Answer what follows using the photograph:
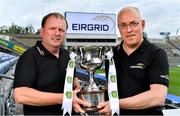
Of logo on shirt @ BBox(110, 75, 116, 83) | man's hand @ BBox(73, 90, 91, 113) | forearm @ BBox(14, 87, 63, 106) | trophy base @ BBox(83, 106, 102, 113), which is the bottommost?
trophy base @ BBox(83, 106, 102, 113)

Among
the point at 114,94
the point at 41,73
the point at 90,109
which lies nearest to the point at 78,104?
the point at 90,109

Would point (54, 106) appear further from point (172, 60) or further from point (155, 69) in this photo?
point (172, 60)

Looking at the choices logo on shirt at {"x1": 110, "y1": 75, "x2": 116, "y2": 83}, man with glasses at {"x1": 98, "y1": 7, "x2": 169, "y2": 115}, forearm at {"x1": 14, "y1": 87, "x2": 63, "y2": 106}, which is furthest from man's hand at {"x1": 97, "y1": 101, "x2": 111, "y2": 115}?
forearm at {"x1": 14, "y1": 87, "x2": 63, "y2": 106}

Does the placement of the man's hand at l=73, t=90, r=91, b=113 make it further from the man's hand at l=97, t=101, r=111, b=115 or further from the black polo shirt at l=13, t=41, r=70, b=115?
the black polo shirt at l=13, t=41, r=70, b=115

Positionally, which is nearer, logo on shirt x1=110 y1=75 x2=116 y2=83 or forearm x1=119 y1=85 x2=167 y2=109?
forearm x1=119 y1=85 x2=167 y2=109

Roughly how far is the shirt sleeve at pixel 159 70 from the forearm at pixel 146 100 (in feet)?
0.16

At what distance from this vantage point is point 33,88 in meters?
2.02

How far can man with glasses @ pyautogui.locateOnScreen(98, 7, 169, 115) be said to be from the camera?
1.89m

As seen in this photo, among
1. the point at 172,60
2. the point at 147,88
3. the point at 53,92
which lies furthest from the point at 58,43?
the point at 172,60

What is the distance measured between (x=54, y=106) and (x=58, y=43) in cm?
37

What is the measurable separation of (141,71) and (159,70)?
99 mm

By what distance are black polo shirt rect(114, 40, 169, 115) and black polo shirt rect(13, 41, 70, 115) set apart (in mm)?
Answer: 367

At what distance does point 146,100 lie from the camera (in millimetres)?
1876

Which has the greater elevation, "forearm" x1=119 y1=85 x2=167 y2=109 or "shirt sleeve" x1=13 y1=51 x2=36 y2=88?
"shirt sleeve" x1=13 y1=51 x2=36 y2=88
